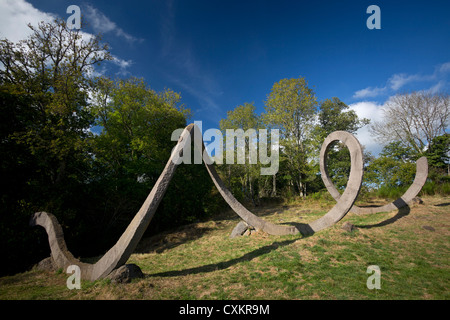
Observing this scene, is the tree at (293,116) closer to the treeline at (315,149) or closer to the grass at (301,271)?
the treeline at (315,149)

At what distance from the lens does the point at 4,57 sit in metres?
8.78

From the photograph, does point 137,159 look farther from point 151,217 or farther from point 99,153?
point 151,217

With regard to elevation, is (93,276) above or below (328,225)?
below

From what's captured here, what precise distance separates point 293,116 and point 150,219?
54.6 ft

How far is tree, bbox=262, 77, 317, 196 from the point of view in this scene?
1720 cm

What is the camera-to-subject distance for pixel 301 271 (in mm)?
4617

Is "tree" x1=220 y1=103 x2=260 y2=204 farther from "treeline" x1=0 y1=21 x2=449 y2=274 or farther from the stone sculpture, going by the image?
the stone sculpture

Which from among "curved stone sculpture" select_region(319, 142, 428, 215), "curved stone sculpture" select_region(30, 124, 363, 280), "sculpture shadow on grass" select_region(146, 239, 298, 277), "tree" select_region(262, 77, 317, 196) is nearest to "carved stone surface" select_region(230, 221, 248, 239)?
"curved stone sculpture" select_region(30, 124, 363, 280)

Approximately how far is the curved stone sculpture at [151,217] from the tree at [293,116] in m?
8.31

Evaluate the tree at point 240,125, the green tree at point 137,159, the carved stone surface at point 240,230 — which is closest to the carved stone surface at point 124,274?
the carved stone surface at point 240,230

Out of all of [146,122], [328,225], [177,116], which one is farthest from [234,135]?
[328,225]

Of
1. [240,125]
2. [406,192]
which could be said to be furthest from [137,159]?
[406,192]
